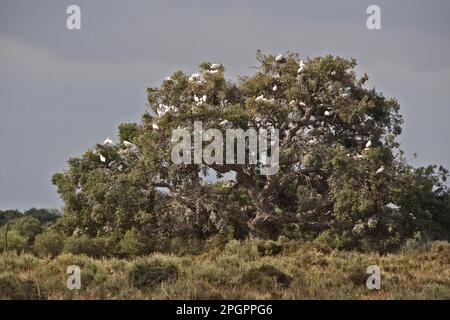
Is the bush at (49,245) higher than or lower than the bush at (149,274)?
higher

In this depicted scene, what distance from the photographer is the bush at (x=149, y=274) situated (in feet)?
68.5

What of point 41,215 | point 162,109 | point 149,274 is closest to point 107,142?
point 162,109

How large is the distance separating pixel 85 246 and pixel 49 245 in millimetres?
1651

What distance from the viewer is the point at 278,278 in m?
21.6

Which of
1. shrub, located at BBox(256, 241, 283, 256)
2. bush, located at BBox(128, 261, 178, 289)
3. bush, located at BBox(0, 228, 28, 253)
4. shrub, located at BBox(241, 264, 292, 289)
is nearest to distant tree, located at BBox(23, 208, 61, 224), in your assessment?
bush, located at BBox(0, 228, 28, 253)

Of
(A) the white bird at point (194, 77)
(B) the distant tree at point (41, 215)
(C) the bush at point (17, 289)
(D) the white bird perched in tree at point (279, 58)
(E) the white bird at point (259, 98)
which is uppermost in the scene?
(D) the white bird perched in tree at point (279, 58)

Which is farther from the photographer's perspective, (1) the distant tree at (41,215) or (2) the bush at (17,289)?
(1) the distant tree at (41,215)

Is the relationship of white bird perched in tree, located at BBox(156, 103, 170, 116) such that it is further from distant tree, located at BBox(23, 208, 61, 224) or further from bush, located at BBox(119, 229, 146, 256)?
distant tree, located at BBox(23, 208, 61, 224)

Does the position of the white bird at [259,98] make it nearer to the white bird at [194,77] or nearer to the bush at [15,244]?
the white bird at [194,77]

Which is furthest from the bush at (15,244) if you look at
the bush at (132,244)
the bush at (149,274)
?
the bush at (149,274)

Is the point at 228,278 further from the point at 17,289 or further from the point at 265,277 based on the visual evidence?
the point at 17,289

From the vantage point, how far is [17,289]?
19.2m

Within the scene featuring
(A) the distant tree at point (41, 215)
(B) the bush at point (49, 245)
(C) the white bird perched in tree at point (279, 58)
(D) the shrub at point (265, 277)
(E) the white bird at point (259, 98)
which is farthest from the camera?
(A) the distant tree at point (41, 215)
